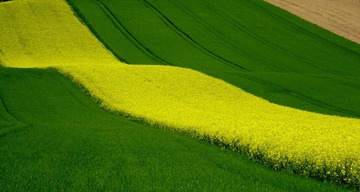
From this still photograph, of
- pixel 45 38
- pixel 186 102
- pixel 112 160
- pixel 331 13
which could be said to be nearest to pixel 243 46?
pixel 45 38

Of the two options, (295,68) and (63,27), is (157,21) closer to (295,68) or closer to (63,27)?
(63,27)

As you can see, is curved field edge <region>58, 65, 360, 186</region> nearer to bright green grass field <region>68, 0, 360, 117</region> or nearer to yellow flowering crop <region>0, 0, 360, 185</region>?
yellow flowering crop <region>0, 0, 360, 185</region>

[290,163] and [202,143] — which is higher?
[290,163]

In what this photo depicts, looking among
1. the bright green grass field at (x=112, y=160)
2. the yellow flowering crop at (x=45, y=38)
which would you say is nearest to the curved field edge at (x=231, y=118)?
the bright green grass field at (x=112, y=160)

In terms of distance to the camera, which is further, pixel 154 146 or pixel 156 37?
pixel 156 37

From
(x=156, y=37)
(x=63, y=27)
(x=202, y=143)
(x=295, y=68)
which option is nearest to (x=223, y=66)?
(x=295, y=68)

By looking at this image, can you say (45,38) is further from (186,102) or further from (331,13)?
(331,13)
